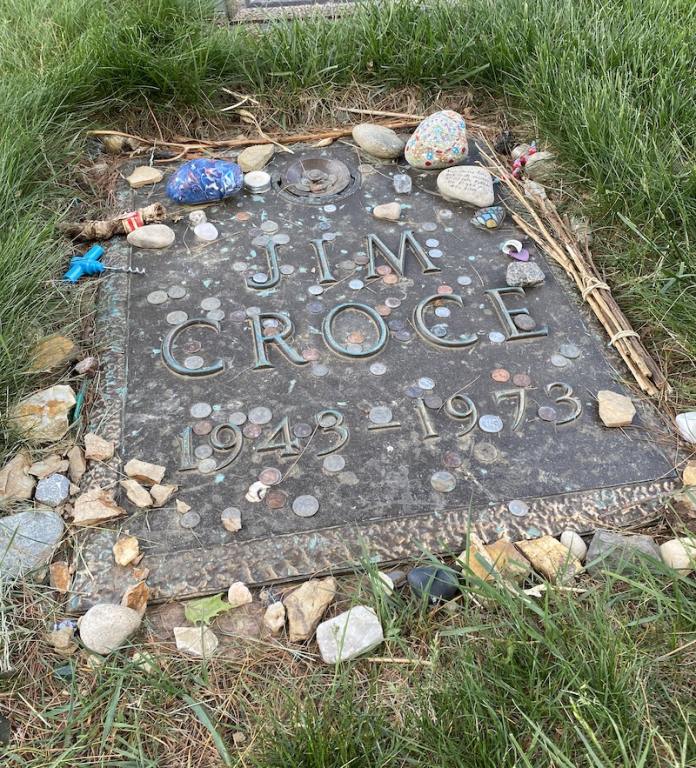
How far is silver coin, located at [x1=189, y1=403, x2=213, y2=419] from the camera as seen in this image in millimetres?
1714

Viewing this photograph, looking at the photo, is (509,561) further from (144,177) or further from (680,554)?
(144,177)

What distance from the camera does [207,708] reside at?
51.4 inches

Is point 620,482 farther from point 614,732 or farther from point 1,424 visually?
point 1,424

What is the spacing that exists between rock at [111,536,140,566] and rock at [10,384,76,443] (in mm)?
365

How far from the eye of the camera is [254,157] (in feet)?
8.02

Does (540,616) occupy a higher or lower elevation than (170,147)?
lower

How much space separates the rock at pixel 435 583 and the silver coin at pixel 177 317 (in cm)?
94

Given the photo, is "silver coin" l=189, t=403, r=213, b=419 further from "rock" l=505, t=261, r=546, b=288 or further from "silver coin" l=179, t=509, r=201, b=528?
"rock" l=505, t=261, r=546, b=288

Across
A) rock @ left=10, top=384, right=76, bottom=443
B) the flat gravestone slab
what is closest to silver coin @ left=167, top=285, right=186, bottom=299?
the flat gravestone slab

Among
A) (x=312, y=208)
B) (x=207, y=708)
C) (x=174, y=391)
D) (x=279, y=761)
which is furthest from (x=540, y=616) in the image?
(x=312, y=208)

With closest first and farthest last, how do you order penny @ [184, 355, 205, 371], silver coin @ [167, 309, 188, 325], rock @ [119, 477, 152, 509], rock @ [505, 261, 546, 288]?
1. rock @ [119, 477, 152, 509]
2. penny @ [184, 355, 205, 371]
3. silver coin @ [167, 309, 188, 325]
4. rock @ [505, 261, 546, 288]

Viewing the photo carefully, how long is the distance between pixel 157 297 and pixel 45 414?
0.46 m

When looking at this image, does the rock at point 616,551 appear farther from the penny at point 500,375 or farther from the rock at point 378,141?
the rock at point 378,141

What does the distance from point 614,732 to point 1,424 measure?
4.82 feet
